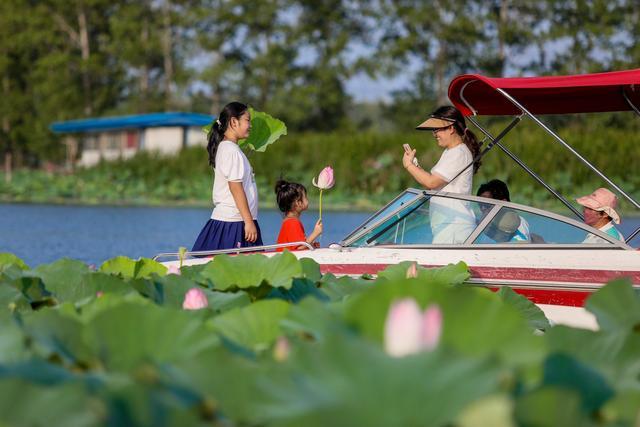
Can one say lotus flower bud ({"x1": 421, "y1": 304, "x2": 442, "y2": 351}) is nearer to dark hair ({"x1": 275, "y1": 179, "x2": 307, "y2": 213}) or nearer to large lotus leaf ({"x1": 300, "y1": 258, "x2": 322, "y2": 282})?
large lotus leaf ({"x1": 300, "y1": 258, "x2": 322, "y2": 282})

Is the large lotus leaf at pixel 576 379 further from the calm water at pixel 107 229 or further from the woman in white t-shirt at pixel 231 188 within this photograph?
the calm water at pixel 107 229

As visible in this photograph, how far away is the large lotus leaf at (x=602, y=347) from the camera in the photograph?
1785 millimetres

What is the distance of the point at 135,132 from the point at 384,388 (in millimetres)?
41778

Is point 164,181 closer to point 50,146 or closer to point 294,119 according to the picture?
point 294,119

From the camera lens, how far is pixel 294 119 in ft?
135

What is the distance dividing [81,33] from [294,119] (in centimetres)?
1300

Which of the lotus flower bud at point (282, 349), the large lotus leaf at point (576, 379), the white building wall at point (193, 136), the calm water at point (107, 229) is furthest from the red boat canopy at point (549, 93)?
the white building wall at point (193, 136)

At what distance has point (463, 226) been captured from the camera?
209 inches

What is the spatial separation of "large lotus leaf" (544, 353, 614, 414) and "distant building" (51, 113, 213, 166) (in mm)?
35275

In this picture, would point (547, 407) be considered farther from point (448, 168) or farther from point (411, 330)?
point (448, 168)

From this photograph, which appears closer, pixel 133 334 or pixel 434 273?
pixel 133 334

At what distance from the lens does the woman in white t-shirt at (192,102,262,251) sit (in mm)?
5801

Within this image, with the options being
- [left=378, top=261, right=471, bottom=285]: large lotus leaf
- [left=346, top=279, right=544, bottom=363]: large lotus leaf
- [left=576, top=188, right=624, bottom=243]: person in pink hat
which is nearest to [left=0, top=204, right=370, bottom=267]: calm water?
[left=576, top=188, right=624, bottom=243]: person in pink hat

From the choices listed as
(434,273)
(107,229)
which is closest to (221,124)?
(434,273)
